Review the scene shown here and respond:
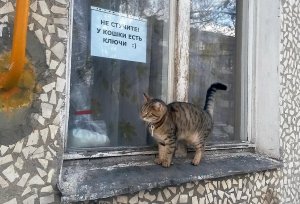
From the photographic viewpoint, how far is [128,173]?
205 cm

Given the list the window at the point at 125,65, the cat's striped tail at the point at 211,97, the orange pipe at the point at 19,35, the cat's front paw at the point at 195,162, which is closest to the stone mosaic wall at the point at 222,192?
the cat's front paw at the point at 195,162

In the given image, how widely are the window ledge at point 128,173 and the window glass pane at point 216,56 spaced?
0.40 metres

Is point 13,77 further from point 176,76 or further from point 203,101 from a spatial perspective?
point 203,101

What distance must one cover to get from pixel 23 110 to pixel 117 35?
0.85m

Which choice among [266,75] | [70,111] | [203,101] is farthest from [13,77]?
[266,75]

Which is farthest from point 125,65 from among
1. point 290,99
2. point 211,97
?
point 290,99

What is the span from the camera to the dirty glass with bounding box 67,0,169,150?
2145 mm

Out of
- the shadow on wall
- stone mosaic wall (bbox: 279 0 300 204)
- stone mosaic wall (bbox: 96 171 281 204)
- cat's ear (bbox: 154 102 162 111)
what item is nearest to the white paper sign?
cat's ear (bbox: 154 102 162 111)

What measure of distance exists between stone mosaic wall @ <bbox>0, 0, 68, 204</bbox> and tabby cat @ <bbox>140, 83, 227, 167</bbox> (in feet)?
1.97

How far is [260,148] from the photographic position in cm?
307

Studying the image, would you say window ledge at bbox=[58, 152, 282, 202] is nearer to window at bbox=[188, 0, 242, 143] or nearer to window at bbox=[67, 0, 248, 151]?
window at bbox=[67, 0, 248, 151]

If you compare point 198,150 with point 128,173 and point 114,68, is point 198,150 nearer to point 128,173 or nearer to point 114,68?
point 128,173

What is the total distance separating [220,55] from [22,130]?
1.84m

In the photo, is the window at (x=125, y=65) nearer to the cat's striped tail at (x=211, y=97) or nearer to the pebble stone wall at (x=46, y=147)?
the cat's striped tail at (x=211, y=97)
